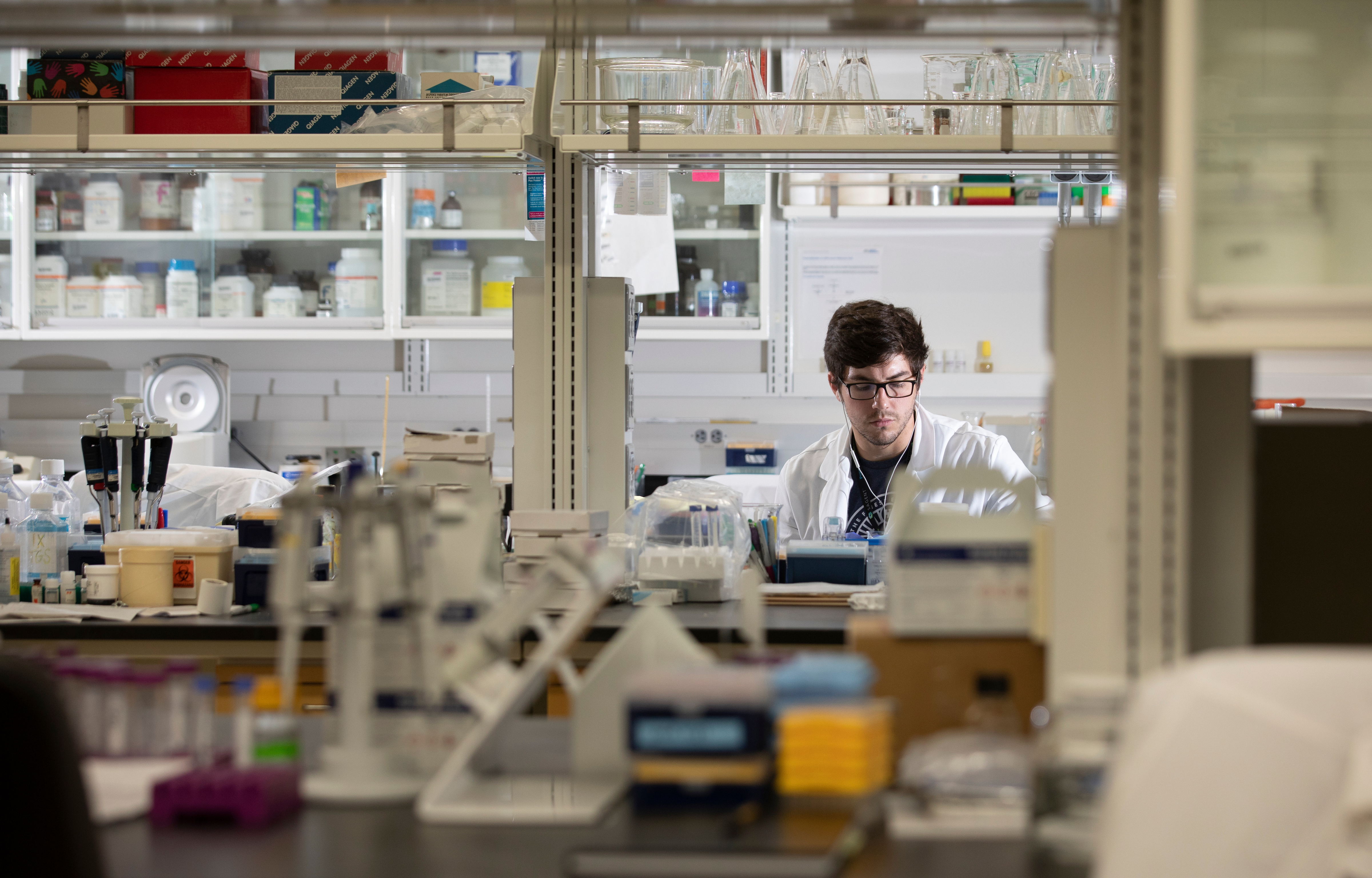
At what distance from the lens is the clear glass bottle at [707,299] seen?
4.64 meters

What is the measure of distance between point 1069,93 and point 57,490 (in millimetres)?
2470

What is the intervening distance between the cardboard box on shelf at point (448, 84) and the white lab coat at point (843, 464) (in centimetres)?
148

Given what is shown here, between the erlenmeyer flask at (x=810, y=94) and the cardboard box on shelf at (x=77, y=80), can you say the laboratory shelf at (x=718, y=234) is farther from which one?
the cardboard box on shelf at (x=77, y=80)

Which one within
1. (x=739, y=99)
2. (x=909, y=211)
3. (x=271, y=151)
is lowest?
(x=271, y=151)

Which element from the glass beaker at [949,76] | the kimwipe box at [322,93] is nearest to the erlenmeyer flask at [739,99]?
the glass beaker at [949,76]

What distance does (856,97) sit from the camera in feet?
8.89

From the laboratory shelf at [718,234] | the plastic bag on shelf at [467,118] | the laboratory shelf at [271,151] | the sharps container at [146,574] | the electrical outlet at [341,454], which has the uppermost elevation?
the laboratory shelf at [718,234]

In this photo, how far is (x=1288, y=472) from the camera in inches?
56.4

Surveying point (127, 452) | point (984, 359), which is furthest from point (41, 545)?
point (984, 359)

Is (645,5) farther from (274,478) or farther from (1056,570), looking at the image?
(274,478)

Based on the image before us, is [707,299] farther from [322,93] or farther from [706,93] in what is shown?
[322,93]

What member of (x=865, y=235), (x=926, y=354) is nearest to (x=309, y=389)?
(x=865, y=235)

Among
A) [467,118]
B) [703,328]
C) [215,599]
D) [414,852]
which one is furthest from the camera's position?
[703,328]

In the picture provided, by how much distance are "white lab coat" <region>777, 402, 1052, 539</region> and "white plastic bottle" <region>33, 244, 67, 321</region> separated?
3043mm
